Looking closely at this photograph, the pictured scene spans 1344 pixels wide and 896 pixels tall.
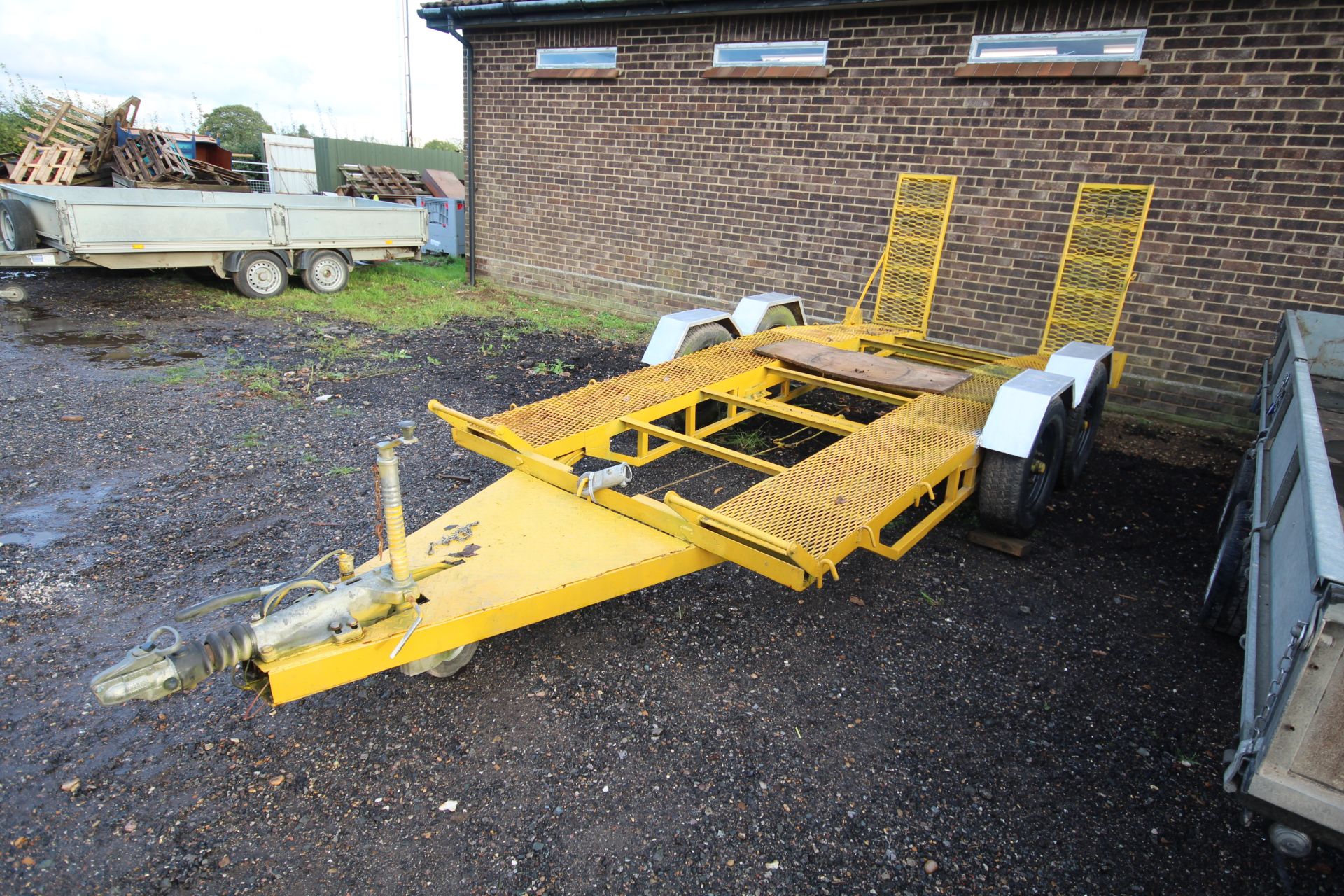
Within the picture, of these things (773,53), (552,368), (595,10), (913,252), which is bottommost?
(552,368)

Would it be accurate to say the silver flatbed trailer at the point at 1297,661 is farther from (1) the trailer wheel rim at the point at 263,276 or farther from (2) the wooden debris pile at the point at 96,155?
(2) the wooden debris pile at the point at 96,155

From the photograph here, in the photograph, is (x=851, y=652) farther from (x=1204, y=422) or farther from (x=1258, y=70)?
(x=1258, y=70)

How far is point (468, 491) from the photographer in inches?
184

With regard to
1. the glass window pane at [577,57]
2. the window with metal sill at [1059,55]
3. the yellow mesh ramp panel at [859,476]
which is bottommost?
the yellow mesh ramp panel at [859,476]

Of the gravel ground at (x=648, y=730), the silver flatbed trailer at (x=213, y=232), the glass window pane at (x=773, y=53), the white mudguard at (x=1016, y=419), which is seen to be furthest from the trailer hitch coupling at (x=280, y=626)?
the silver flatbed trailer at (x=213, y=232)

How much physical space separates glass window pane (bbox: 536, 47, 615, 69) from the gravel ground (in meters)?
7.13

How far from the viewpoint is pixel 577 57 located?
32.7 feet

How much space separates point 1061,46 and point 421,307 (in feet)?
25.7

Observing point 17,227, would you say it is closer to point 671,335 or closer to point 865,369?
point 671,335

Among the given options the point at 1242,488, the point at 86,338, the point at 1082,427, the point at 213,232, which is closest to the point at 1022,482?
the point at 1242,488

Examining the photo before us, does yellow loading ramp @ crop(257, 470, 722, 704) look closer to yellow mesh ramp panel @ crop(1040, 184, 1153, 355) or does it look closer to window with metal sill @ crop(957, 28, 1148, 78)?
yellow mesh ramp panel @ crop(1040, 184, 1153, 355)

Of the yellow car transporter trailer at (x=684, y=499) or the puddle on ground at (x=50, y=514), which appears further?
the puddle on ground at (x=50, y=514)

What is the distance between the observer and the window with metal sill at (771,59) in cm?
805

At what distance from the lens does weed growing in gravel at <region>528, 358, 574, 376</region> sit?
738 centimetres
